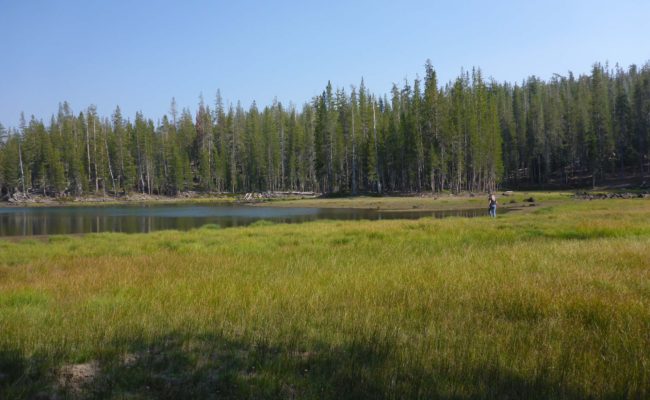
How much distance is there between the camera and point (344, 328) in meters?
7.08

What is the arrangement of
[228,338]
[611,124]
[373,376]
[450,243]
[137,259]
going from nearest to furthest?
[373,376] → [228,338] → [137,259] → [450,243] → [611,124]

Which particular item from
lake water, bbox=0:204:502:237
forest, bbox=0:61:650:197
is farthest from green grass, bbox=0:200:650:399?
forest, bbox=0:61:650:197

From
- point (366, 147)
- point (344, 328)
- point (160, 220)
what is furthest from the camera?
point (366, 147)

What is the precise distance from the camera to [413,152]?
85.4 meters

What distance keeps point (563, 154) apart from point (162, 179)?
314ft

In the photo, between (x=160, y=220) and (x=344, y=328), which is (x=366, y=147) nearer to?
(x=160, y=220)

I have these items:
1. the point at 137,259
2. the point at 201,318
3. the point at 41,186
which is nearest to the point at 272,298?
the point at 201,318

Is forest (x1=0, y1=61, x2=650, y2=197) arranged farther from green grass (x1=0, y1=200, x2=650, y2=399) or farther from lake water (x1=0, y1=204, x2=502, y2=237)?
green grass (x1=0, y1=200, x2=650, y2=399)

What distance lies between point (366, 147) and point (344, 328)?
90167 mm

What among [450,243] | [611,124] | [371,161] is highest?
[611,124]

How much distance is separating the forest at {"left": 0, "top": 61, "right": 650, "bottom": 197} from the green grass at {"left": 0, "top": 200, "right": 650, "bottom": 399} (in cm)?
7062

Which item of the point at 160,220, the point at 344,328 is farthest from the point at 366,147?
the point at 344,328

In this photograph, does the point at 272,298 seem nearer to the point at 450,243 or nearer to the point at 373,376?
the point at 373,376

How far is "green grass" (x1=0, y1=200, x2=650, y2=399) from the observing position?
5070 mm
